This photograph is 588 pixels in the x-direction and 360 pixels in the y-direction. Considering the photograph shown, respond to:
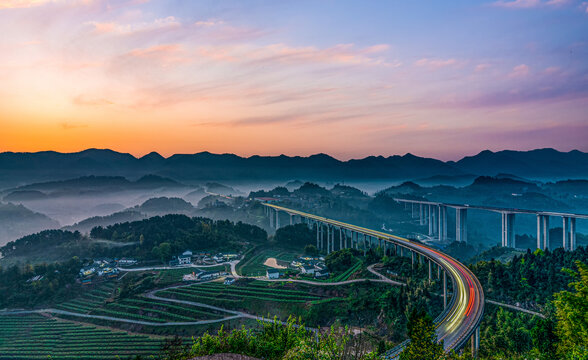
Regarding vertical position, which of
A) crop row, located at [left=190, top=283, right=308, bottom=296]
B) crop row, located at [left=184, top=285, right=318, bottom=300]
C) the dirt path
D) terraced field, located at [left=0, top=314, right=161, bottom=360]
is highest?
crop row, located at [left=190, top=283, right=308, bottom=296]

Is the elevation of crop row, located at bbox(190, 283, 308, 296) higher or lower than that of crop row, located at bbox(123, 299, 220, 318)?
higher

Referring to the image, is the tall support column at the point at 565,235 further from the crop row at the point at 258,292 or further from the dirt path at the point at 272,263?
the dirt path at the point at 272,263

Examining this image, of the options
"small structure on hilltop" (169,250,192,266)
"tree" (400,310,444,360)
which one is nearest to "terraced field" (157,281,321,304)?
"small structure on hilltop" (169,250,192,266)

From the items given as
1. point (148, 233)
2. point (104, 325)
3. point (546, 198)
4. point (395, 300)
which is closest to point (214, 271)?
point (104, 325)

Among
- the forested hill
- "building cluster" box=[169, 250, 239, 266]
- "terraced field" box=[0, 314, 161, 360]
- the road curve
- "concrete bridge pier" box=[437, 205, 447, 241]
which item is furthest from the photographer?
"concrete bridge pier" box=[437, 205, 447, 241]

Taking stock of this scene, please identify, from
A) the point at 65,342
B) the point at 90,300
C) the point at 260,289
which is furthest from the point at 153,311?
the point at 260,289

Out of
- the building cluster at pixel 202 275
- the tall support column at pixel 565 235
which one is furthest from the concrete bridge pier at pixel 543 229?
the building cluster at pixel 202 275

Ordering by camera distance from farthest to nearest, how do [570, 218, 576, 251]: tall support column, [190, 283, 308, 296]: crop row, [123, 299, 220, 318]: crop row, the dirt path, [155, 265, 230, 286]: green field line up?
[570, 218, 576, 251]: tall support column → the dirt path → [155, 265, 230, 286]: green field → [190, 283, 308, 296]: crop row → [123, 299, 220, 318]: crop row

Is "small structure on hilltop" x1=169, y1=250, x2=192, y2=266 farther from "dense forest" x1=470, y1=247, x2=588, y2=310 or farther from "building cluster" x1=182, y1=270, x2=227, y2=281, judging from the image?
"dense forest" x1=470, y1=247, x2=588, y2=310

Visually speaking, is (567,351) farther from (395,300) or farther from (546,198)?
(546,198)
